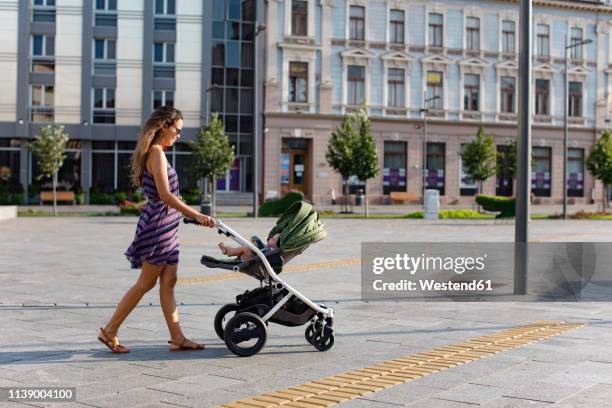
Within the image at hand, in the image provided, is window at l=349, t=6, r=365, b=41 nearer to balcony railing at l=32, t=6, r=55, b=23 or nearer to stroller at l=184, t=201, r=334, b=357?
balcony railing at l=32, t=6, r=55, b=23

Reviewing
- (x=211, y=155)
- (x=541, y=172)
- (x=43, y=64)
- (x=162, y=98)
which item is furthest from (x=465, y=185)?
(x=43, y=64)

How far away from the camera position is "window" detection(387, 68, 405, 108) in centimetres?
4962

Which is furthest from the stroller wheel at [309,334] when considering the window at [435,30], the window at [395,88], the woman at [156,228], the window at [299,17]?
the window at [435,30]

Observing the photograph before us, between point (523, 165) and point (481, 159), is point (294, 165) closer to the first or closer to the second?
point (481, 159)

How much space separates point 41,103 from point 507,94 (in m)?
28.8

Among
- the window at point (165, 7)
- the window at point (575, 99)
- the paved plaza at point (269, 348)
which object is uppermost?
the window at point (165, 7)

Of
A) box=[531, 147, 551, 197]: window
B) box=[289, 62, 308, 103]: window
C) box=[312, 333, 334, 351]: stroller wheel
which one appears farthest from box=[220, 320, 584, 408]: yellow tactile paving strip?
box=[531, 147, 551, 197]: window

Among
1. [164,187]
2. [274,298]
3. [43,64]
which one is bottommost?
[274,298]

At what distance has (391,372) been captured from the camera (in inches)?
239

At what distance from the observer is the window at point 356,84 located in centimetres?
4878

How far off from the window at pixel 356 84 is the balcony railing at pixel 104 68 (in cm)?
1380

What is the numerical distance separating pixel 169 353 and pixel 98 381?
1092 millimetres

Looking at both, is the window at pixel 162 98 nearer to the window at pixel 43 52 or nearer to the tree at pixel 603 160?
the window at pixel 43 52

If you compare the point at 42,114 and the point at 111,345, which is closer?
the point at 111,345
